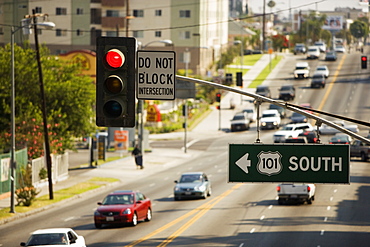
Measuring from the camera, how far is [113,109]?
11367 millimetres

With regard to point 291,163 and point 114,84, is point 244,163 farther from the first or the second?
point 114,84

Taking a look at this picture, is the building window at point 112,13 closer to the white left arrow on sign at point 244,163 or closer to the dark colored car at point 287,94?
the dark colored car at point 287,94

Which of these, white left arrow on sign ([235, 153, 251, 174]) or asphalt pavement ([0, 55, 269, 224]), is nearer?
white left arrow on sign ([235, 153, 251, 174])

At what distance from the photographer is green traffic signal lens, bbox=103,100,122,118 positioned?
Answer: 11.4 meters

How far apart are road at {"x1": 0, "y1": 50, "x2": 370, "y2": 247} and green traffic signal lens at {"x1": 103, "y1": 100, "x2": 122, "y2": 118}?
17161 mm

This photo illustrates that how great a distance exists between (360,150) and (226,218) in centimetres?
2627

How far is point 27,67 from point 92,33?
65.2 m

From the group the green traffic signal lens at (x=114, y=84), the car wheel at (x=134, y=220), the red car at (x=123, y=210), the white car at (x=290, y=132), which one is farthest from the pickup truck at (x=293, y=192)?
the green traffic signal lens at (x=114, y=84)

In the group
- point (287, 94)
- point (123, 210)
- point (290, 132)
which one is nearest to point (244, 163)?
point (123, 210)

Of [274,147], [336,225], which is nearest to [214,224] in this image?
[336,225]

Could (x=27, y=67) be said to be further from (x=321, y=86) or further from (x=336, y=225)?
(x=321, y=86)

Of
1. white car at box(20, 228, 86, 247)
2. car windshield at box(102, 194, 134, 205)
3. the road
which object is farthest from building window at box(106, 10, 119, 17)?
white car at box(20, 228, 86, 247)

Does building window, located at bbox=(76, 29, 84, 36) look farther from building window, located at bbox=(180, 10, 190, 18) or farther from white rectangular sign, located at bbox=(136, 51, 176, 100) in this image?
white rectangular sign, located at bbox=(136, 51, 176, 100)

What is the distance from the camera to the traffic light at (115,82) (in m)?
11.3
